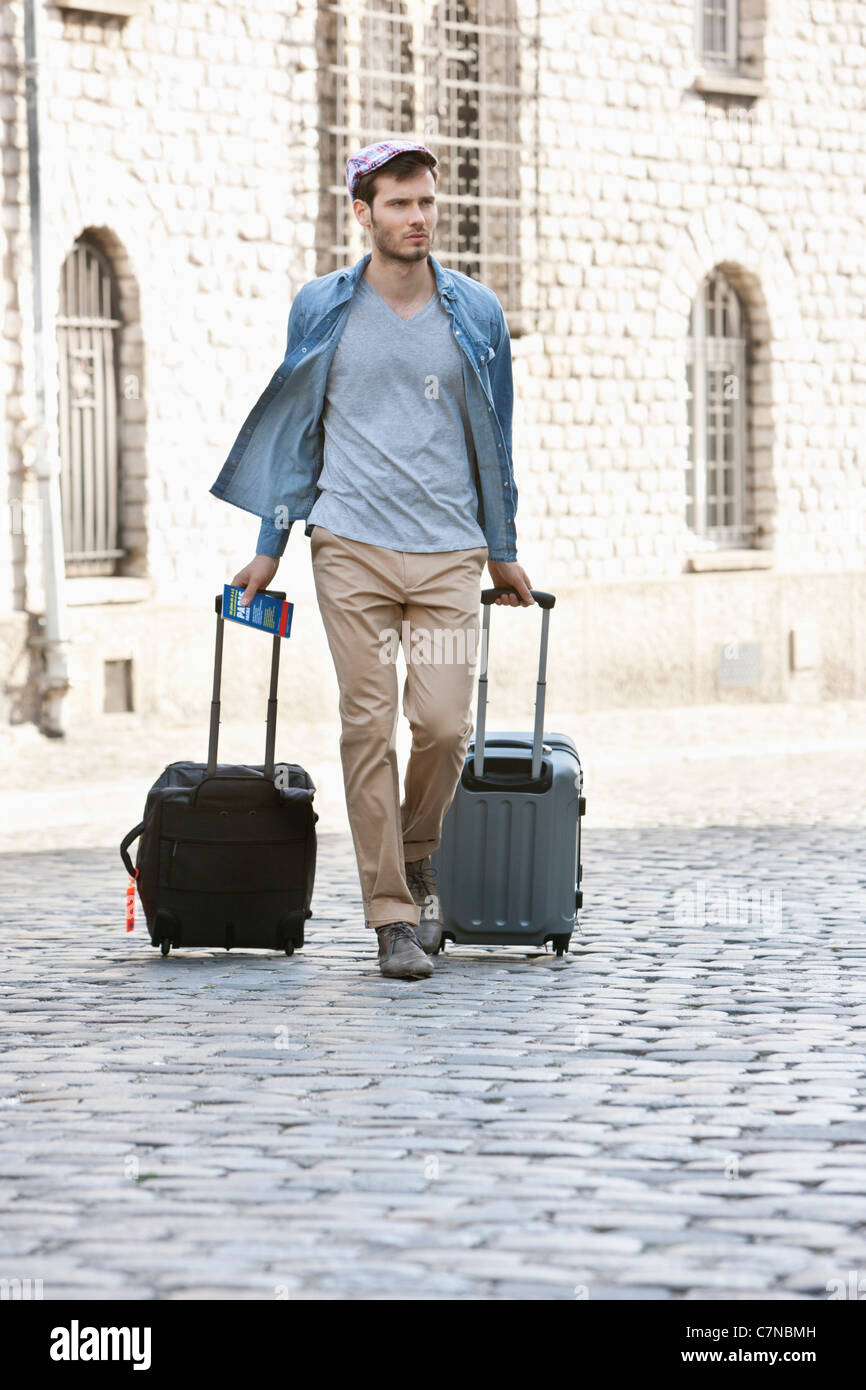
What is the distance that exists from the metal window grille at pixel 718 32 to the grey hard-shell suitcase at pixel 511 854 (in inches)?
555

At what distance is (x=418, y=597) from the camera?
21.6 ft

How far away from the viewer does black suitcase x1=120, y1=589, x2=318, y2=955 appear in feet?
22.2

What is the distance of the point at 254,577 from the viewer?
21.7 ft

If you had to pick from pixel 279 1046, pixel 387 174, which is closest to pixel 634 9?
pixel 387 174

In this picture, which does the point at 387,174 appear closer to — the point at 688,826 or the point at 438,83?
the point at 688,826

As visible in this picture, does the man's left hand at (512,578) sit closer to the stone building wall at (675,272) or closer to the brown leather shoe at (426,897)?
the brown leather shoe at (426,897)

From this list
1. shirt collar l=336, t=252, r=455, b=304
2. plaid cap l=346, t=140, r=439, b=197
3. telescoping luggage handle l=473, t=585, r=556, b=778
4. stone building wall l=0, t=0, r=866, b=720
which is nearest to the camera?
plaid cap l=346, t=140, r=439, b=197

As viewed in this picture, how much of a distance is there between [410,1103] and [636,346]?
14.8m

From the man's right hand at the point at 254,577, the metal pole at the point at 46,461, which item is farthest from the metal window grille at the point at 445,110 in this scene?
the man's right hand at the point at 254,577

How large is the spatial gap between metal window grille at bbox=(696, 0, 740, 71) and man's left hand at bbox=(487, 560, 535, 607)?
46.1ft

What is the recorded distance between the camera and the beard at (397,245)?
21.5 ft

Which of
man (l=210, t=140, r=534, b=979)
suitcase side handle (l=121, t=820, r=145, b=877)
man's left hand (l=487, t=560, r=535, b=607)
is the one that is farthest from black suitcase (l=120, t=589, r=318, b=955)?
man's left hand (l=487, t=560, r=535, b=607)

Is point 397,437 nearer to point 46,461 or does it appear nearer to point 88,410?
point 46,461

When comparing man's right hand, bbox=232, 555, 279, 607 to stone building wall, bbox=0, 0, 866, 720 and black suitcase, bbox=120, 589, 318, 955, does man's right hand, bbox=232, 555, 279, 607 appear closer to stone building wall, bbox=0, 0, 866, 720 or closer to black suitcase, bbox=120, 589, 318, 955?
black suitcase, bbox=120, 589, 318, 955
